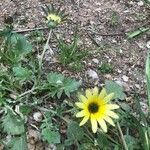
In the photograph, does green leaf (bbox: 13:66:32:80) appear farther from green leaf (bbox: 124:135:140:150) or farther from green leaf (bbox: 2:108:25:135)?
green leaf (bbox: 124:135:140:150)

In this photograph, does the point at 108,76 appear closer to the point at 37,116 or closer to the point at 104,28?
the point at 104,28

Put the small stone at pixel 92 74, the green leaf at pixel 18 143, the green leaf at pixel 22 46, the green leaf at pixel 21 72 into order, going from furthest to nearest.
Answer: the small stone at pixel 92 74 < the green leaf at pixel 22 46 < the green leaf at pixel 21 72 < the green leaf at pixel 18 143

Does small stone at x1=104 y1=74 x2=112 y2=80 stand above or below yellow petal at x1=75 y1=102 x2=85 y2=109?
above

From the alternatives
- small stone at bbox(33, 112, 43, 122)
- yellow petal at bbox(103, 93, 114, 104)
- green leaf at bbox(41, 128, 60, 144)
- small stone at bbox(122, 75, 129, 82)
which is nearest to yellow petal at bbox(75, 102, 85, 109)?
yellow petal at bbox(103, 93, 114, 104)

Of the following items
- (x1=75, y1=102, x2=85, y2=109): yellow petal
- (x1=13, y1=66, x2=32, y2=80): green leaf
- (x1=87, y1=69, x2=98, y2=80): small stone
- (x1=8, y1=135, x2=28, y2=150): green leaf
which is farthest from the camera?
(x1=87, y1=69, x2=98, y2=80): small stone

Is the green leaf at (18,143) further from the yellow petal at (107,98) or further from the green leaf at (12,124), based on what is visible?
the yellow petal at (107,98)

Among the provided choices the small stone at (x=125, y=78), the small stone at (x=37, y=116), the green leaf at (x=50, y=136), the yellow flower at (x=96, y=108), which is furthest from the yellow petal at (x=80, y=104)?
the small stone at (x=125, y=78)
